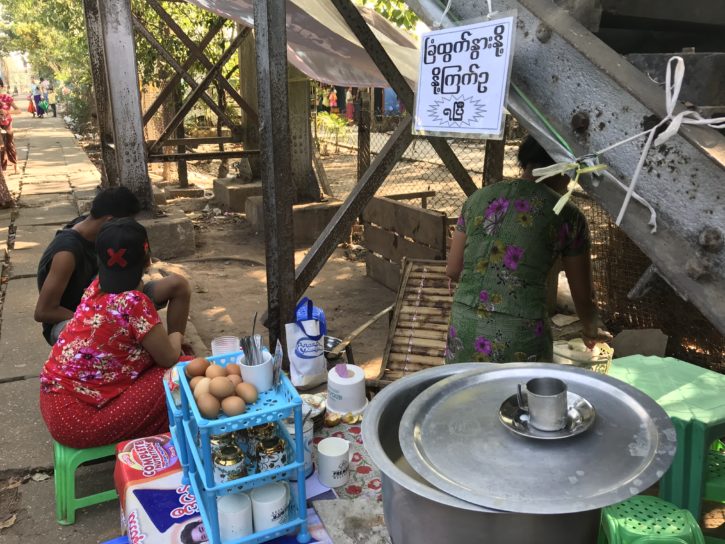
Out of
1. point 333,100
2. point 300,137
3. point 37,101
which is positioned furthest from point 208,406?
point 37,101

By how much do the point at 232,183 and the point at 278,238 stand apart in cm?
680

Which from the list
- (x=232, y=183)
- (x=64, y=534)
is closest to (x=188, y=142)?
(x=232, y=183)

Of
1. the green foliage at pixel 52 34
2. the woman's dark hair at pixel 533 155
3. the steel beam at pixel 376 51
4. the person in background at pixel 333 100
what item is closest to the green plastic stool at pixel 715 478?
the woman's dark hair at pixel 533 155

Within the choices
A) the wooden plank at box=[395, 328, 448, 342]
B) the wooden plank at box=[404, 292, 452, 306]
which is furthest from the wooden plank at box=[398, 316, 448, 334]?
the wooden plank at box=[404, 292, 452, 306]

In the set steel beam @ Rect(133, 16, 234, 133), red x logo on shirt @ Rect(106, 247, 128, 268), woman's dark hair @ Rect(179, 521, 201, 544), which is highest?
steel beam @ Rect(133, 16, 234, 133)

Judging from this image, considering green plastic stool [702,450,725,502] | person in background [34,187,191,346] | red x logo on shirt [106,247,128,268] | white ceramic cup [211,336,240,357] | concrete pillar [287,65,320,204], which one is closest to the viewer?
green plastic stool [702,450,725,502]

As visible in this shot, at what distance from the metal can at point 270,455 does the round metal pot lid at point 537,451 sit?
827 millimetres

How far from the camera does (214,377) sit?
191cm

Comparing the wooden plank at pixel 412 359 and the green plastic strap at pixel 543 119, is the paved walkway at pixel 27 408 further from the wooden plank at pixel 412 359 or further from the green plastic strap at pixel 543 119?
the green plastic strap at pixel 543 119

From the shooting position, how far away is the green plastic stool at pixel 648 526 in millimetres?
1637

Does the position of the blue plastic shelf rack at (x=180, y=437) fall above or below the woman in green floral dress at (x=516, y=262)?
below

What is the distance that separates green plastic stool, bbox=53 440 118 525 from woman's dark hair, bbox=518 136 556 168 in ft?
6.92

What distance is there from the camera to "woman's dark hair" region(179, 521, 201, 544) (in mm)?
1983

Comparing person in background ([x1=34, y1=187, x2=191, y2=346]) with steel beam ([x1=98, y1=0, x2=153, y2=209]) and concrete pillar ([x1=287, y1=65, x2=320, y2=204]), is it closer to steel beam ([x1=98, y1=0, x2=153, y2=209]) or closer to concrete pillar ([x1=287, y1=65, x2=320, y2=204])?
steel beam ([x1=98, y1=0, x2=153, y2=209])
